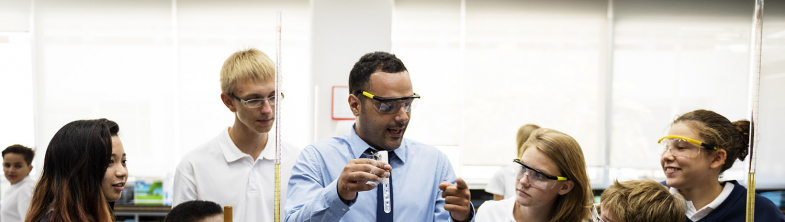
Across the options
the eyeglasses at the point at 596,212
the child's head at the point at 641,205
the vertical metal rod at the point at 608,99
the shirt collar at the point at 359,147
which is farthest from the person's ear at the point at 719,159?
the vertical metal rod at the point at 608,99

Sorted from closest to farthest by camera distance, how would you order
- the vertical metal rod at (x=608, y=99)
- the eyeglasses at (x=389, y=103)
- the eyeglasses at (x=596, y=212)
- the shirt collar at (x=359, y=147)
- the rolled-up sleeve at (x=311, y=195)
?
the rolled-up sleeve at (x=311, y=195)
the eyeglasses at (x=389, y=103)
the shirt collar at (x=359, y=147)
the eyeglasses at (x=596, y=212)
the vertical metal rod at (x=608, y=99)

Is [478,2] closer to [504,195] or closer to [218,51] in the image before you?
[504,195]

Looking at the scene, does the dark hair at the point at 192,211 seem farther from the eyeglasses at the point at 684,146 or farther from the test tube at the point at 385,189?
the eyeglasses at the point at 684,146

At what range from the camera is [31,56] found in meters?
4.22

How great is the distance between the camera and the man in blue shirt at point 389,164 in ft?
4.07

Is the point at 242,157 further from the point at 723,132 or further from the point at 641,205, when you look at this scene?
the point at 723,132

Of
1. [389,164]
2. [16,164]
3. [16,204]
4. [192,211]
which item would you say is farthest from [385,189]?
[16,164]

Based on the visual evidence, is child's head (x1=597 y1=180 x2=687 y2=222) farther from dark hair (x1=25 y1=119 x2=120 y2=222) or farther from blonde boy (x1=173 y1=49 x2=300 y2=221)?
dark hair (x1=25 y1=119 x2=120 y2=222)

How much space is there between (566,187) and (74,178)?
1.37 m

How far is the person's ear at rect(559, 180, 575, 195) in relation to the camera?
1.59 m

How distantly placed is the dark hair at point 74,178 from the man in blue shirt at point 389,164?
1.53 feet

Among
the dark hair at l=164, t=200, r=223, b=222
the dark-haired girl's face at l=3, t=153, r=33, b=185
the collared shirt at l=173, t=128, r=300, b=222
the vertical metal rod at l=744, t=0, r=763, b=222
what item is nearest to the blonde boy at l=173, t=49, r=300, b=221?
the collared shirt at l=173, t=128, r=300, b=222

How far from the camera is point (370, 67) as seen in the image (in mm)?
1345

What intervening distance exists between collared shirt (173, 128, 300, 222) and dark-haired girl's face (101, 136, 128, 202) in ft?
0.93
